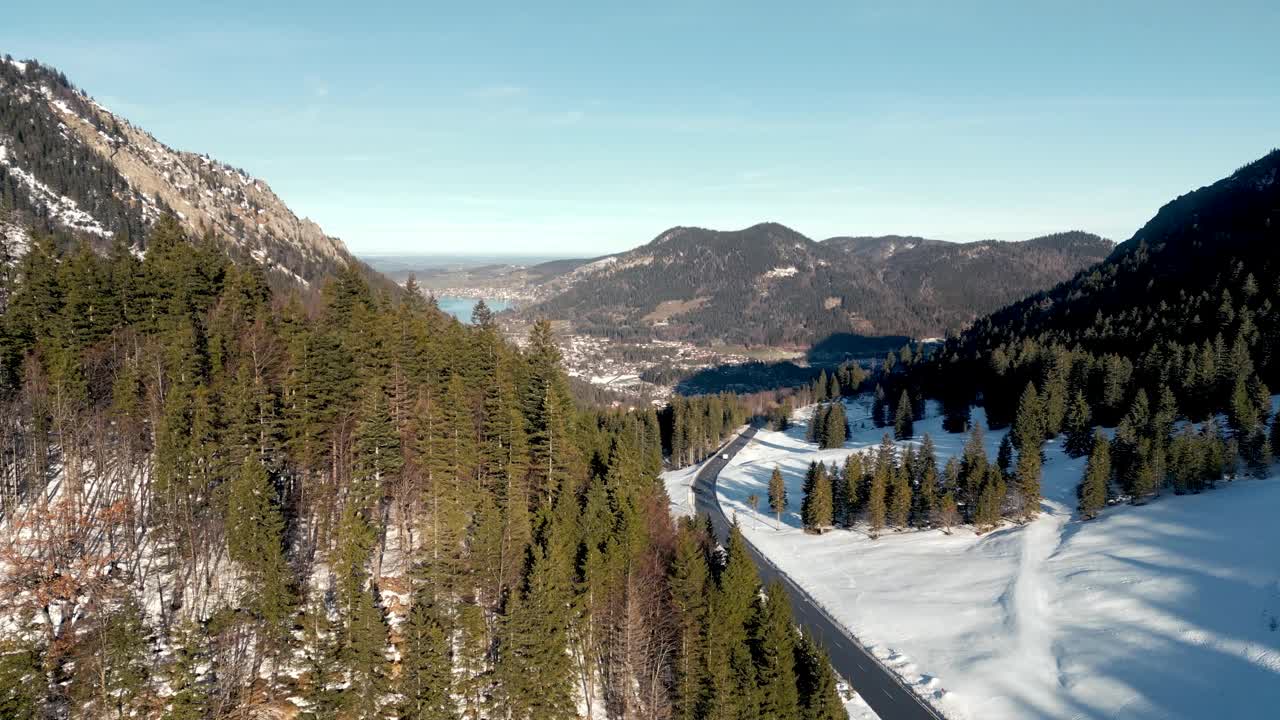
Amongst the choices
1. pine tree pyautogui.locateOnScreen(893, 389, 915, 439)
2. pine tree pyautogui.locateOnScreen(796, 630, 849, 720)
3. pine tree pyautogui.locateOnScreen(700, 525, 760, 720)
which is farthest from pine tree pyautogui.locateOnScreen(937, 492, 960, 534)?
pine tree pyautogui.locateOnScreen(893, 389, 915, 439)

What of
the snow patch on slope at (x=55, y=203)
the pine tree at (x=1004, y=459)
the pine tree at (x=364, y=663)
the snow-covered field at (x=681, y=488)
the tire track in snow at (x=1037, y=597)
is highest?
the snow patch on slope at (x=55, y=203)

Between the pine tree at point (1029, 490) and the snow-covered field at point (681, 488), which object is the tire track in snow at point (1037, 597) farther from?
the snow-covered field at point (681, 488)

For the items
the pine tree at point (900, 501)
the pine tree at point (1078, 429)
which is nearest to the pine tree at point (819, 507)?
the pine tree at point (900, 501)

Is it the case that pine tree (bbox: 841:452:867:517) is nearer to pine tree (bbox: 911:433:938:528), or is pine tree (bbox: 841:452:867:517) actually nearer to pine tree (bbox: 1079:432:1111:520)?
pine tree (bbox: 911:433:938:528)

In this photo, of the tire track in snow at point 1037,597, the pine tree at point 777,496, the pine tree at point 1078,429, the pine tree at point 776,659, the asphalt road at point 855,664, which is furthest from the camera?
the pine tree at point 1078,429

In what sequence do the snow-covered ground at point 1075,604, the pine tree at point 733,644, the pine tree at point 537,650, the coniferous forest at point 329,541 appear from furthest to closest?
the snow-covered ground at point 1075,604, the pine tree at point 733,644, the pine tree at point 537,650, the coniferous forest at point 329,541
